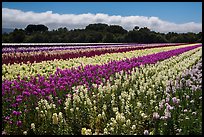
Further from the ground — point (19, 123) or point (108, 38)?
point (108, 38)

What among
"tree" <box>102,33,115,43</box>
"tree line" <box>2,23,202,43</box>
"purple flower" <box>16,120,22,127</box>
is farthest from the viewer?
"tree" <box>102,33,115,43</box>

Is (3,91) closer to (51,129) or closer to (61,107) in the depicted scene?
(61,107)

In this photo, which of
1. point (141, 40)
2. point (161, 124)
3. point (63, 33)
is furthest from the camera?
point (141, 40)

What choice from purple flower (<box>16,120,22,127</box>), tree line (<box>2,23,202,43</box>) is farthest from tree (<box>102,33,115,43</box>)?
purple flower (<box>16,120,22,127</box>)

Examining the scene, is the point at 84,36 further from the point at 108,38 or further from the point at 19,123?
the point at 19,123

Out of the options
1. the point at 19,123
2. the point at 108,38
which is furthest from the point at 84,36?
the point at 19,123

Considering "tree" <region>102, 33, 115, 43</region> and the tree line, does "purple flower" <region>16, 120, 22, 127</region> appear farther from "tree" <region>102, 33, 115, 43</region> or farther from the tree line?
"tree" <region>102, 33, 115, 43</region>

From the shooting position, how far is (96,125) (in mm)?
5309

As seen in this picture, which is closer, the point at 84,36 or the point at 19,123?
the point at 19,123

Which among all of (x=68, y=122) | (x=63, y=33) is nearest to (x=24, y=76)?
(x=68, y=122)

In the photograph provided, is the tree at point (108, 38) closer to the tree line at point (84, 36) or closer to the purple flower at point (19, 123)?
the tree line at point (84, 36)

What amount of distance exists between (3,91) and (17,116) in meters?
1.12

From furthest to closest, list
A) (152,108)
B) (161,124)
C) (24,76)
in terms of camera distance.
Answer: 1. (24,76)
2. (152,108)
3. (161,124)

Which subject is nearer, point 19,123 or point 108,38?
point 19,123
